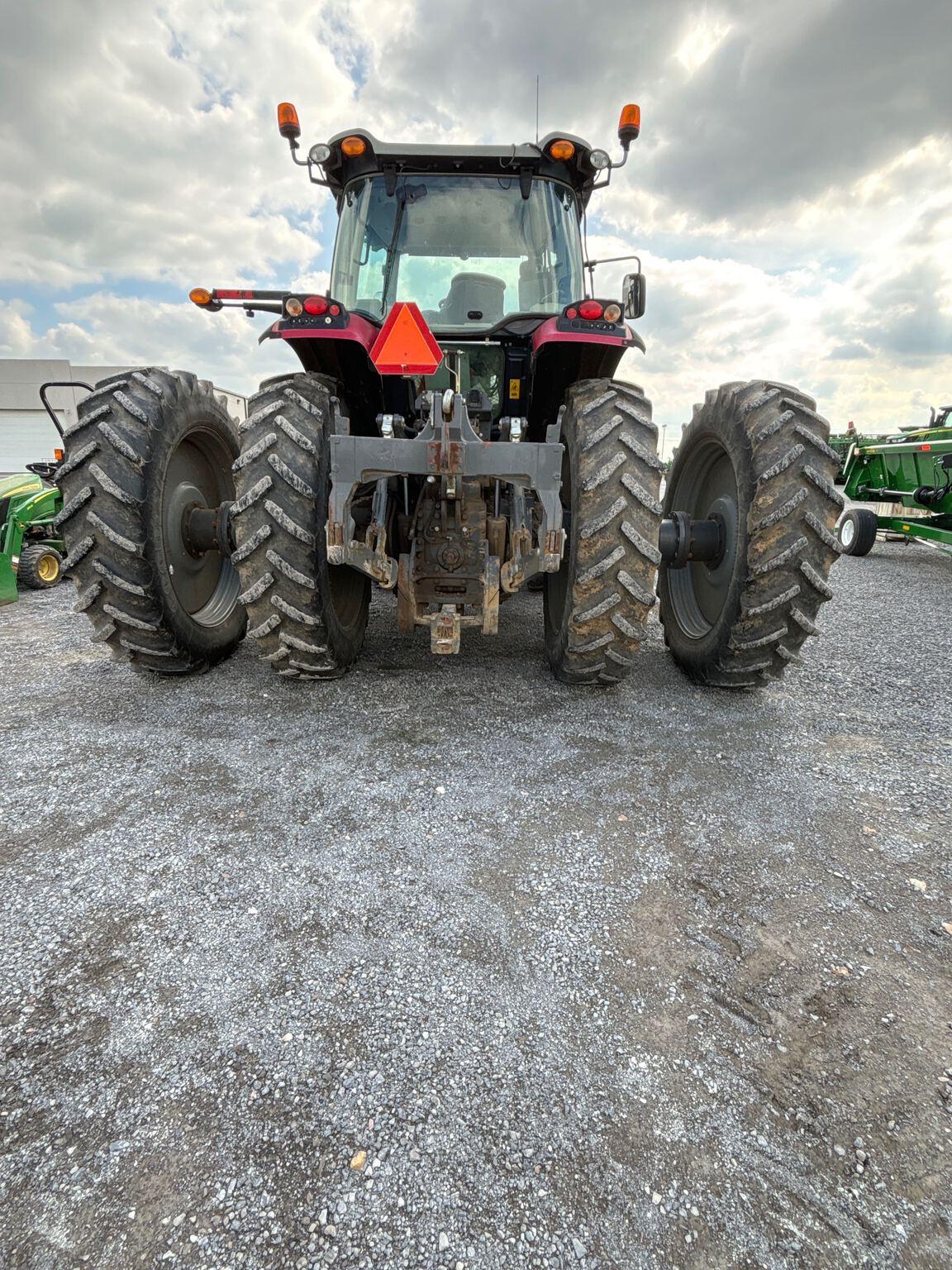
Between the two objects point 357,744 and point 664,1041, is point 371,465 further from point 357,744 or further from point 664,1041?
point 664,1041

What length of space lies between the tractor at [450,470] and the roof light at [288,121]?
0.5 inches

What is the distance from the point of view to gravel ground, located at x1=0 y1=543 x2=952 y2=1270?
1160 mm

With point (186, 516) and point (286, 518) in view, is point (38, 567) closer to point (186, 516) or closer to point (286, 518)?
point (186, 516)

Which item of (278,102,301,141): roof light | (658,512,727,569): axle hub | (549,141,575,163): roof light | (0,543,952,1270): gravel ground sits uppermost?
(278,102,301,141): roof light

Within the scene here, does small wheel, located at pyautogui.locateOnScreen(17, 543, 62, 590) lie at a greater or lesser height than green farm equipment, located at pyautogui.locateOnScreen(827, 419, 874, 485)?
lesser

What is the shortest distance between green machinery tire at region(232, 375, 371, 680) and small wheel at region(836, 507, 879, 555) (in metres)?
7.86

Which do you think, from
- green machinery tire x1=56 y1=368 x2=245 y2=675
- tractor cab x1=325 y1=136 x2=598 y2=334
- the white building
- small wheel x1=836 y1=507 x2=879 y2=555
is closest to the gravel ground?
green machinery tire x1=56 y1=368 x2=245 y2=675

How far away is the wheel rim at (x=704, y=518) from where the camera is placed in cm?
347

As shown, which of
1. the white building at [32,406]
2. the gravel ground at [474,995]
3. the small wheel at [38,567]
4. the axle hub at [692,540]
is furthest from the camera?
the white building at [32,406]

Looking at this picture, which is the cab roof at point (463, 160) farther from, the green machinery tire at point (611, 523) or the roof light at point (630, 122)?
the green machinery tire at point (611, 523)

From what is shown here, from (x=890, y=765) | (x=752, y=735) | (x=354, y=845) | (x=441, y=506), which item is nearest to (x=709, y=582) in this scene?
(x=752, y=735)

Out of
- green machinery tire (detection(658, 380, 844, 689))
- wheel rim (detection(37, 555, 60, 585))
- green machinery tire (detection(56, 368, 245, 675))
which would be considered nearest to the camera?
green machinery tire (detection(658, 380, 844, 689))

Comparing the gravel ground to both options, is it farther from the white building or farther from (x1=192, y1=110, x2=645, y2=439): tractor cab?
the white building

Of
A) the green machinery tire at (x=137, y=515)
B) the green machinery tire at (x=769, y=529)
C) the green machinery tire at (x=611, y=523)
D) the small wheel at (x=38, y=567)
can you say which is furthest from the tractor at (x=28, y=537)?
the green machinery tire at (x=769, y=529)
